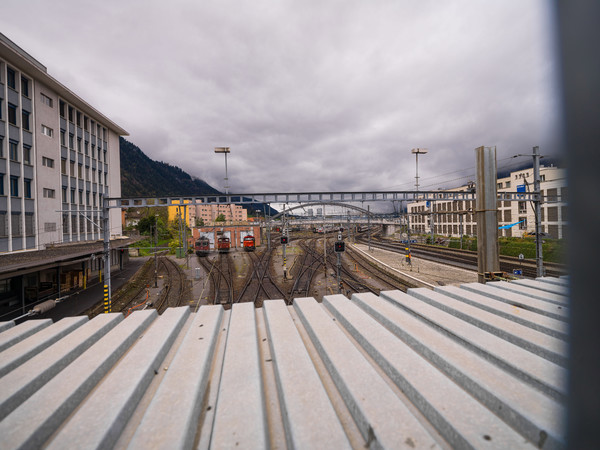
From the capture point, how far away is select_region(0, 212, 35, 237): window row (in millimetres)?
15492

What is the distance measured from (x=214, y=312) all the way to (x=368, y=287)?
46.5 feet

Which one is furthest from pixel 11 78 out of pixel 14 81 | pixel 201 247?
pixel 201 247

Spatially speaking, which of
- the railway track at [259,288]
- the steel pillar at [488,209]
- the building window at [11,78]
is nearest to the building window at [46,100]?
the building window at [11,78]

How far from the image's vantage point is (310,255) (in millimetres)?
31062

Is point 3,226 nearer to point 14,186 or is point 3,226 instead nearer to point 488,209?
point 14,186

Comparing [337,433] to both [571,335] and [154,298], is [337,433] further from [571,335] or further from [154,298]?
[154,298]

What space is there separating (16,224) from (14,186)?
2.55 metres

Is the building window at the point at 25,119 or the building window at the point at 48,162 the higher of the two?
the building window at the point at 25,119

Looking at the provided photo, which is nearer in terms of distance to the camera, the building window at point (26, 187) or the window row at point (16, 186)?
the window row at point (16, 186)

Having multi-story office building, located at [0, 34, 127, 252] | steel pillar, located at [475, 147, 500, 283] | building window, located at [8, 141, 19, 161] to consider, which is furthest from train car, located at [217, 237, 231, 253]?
steel pillar, located at [475, 147, 500, 283]

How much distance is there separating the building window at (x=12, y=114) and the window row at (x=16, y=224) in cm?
623

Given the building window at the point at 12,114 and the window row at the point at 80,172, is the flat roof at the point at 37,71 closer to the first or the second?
the building window at the point at 12,114

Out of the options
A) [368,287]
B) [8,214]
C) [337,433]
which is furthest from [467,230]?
[8,214]

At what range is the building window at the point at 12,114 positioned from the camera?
16.6 m
